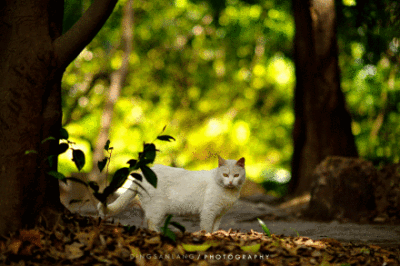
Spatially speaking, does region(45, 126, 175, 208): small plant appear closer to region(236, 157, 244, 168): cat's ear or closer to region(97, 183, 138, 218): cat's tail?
region(97, 183, 138, 218): cat's tail

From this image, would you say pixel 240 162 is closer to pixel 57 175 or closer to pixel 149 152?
pixel 149 152

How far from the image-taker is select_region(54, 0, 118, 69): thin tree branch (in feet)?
11.2

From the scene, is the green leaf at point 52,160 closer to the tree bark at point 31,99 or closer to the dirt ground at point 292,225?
the tree bark at point 31,99

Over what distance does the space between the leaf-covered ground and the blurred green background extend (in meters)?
10.7

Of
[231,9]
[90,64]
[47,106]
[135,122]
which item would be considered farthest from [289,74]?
[47,106]

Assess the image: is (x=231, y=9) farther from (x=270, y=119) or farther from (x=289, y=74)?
(x=270, y=119)

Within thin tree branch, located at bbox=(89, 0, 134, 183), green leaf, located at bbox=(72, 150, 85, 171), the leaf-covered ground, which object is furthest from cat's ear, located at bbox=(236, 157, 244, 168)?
thin tree branch, located at bbox=(89, 0, 134, 183)

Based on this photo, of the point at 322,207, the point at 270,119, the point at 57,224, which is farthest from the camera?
the point at 270,119

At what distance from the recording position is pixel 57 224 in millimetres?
3271

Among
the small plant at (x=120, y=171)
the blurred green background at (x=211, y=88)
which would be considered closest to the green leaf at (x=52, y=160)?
the small plant at (x=120, y=171)

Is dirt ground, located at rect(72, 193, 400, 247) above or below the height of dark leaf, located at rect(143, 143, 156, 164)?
below

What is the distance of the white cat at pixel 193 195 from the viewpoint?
4.12m

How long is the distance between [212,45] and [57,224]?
14.0 metres

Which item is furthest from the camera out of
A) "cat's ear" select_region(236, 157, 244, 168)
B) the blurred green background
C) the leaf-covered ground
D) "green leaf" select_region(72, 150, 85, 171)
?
the blurred green background
